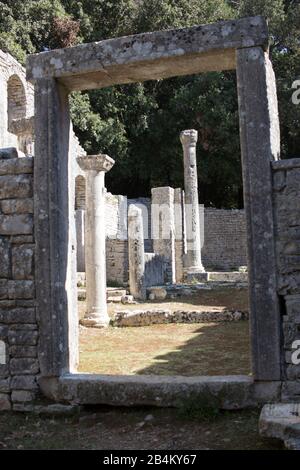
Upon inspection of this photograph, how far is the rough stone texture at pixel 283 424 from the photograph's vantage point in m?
3.41

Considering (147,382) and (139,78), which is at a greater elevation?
(139,78)

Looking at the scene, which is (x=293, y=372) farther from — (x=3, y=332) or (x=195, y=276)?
(x=195, y=276)

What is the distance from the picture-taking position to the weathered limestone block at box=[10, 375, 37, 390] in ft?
16.4

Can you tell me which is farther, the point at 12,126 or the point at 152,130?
the point at 152,130

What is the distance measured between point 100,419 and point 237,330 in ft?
16.6

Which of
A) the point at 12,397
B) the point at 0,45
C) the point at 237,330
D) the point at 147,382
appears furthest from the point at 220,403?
the point at 0,45

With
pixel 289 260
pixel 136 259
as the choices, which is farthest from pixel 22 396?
pixel 136 259

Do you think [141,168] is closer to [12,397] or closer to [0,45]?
[0,45]

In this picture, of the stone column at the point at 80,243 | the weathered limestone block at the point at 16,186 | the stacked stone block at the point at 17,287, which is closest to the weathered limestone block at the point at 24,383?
the stacked stone block at the point at 17,287

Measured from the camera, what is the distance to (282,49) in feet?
97.0

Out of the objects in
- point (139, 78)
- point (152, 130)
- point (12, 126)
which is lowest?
point (139, 78)

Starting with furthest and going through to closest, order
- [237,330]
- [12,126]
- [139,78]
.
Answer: [12,126], [237,330], [139,78]

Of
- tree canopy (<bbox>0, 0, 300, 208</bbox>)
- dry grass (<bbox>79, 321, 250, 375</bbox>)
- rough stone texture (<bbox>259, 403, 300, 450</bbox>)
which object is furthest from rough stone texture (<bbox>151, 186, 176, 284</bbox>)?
rough stone texture (<bbox>259, 403, 300, 450</bbox>)

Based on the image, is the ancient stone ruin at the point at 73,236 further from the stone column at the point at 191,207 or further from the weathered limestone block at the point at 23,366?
the stone column at the point at 191,207
